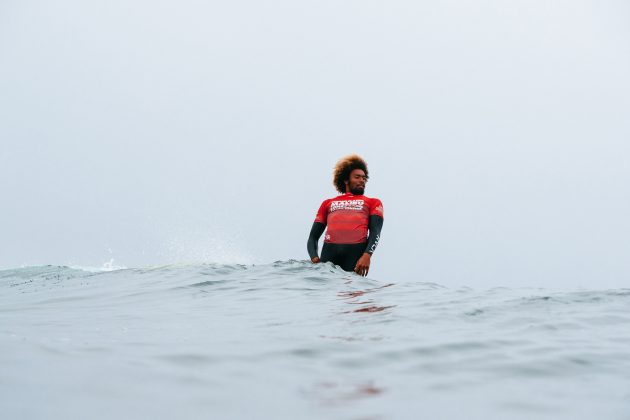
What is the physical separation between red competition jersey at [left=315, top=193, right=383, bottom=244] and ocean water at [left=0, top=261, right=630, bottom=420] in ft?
9.52

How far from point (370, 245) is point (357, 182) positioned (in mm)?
1239

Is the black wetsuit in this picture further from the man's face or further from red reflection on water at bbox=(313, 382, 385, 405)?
red reflection on water at bbox=(313, 382, 385, 405)

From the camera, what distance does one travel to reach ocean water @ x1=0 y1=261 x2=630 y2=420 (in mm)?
1964

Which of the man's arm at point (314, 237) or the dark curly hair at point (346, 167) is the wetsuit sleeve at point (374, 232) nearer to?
the man's arm at point (314, 237)

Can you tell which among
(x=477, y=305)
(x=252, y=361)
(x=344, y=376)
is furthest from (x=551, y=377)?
(x=477, y=305)

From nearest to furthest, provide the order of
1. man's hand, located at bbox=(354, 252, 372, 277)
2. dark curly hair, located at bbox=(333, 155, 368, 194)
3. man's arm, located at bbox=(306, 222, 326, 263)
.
Result: man's hand, located at bbox=(354, 252, 372, 277) < man's arm, located at bbox=(306, 222, 326, 263) < dark curly hair, located at bbox=(333, 155, 368, 194)

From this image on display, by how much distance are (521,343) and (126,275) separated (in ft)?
23.9

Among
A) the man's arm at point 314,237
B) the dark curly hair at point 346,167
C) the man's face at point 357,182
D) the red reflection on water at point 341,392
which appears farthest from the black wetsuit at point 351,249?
the red reflection on water at point 341,392

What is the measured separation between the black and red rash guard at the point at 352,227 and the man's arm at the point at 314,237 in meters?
0.19

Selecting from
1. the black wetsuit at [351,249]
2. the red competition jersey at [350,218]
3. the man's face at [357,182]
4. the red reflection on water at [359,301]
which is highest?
the man's face at [357,182]

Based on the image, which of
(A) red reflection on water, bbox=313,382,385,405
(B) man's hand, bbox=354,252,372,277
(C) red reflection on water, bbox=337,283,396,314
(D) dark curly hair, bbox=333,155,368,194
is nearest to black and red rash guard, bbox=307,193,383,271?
(B) man's hand, bbox=354,252,372,277

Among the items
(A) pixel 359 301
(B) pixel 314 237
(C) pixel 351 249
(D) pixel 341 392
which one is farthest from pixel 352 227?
(D) pixel 341 392

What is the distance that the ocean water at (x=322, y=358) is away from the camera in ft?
6.44

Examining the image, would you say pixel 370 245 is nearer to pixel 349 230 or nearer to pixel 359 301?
pixel 349 230
